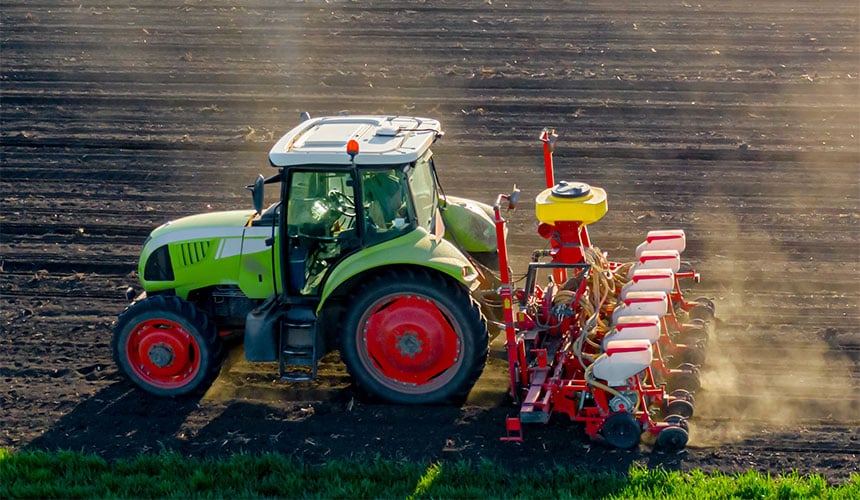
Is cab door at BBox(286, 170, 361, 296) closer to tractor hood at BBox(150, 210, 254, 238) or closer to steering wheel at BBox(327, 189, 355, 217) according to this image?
steering wheel at BBox(327, 189, 355, 217)

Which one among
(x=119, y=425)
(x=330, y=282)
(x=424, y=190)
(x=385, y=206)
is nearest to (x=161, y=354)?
(x=119, y=425)

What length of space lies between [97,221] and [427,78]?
6.40 m

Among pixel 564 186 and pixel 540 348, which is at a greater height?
pixel 564 186

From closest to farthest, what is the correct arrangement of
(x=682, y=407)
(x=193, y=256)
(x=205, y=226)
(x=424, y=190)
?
(x=682, y=407) < (x=424, y=190) < (x=193, y=256) < (x=205, y=226)

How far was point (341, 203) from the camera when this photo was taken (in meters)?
9.62

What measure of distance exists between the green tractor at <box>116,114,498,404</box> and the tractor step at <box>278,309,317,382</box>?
0.04 feet

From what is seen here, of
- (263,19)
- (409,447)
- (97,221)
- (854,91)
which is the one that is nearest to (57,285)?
(97,221)

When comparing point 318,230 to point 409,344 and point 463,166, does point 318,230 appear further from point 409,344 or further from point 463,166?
point 463,166

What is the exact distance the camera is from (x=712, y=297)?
11734mm

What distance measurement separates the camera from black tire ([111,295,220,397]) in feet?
31.7

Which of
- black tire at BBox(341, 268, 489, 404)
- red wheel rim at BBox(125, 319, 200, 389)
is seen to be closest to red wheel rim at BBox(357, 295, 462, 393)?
black tire at BBox(341, 268, 489, 404)

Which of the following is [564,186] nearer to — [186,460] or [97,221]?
[186,460]

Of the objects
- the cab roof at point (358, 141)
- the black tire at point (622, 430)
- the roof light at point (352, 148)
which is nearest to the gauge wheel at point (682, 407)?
the black tire at point (622, 430)

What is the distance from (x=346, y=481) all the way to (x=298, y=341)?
146cm
